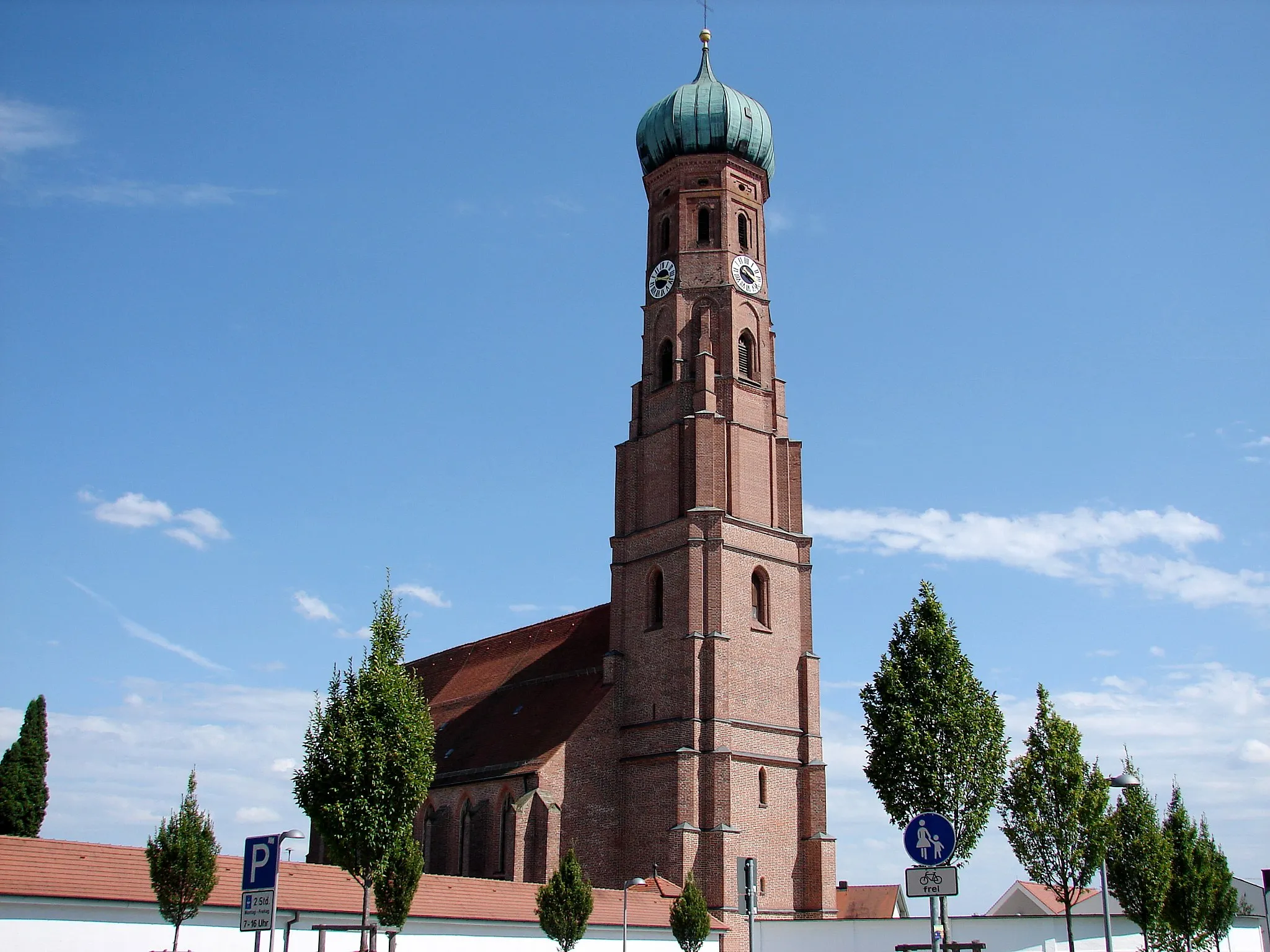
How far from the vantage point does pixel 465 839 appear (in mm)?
54281

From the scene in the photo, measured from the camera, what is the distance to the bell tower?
4844cm

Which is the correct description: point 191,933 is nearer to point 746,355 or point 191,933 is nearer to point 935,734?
point 935,734

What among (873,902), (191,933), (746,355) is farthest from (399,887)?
(873,902)

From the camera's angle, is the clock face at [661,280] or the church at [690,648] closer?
the church at [690,648]

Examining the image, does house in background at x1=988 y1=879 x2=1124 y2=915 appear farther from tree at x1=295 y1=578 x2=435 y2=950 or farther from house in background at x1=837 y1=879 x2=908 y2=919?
tree at x1=295 y1=578 x2=435 y2=950

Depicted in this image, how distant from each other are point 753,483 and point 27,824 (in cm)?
3076

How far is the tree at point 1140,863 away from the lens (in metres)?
41.3

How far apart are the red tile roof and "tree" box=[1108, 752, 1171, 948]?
1338 inches

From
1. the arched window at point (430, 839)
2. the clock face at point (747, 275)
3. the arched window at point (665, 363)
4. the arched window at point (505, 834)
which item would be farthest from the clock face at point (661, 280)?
the arched window at point (430, 839)

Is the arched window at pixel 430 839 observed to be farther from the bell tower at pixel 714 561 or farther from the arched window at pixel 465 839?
the bell tower at pixel 714 561

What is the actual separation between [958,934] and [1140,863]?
253 inches

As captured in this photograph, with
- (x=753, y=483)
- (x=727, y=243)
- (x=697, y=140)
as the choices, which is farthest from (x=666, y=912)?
(x=697, y=140)

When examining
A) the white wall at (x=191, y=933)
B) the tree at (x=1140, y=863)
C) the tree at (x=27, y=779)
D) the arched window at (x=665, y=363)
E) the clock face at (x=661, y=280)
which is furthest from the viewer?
the clock face at (x=661, y=280)

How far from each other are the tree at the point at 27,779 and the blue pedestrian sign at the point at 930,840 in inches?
1628
